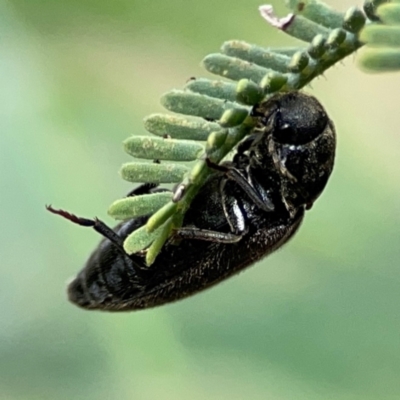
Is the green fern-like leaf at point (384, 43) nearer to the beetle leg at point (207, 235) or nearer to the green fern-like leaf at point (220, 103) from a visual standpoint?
the green fern-like leaf at point (220, 103)

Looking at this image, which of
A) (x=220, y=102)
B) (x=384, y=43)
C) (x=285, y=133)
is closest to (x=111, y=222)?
(x=285, y=133)

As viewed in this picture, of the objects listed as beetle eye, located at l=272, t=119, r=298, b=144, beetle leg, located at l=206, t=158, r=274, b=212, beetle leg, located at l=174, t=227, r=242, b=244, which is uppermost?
beetle eye, located at l=272, t=119, r=298, b=144

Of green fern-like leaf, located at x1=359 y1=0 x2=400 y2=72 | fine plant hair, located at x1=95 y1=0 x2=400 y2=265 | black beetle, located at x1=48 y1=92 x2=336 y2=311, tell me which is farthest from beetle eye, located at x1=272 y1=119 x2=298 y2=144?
green fern-like leaf, located at x1=359 y1=0 x2=400 y2=72

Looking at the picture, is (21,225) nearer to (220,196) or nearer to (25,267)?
(25,267)

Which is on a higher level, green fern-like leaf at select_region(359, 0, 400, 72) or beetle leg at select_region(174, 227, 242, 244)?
green fern-like leaf at select_region(359, 0, 400, 72)

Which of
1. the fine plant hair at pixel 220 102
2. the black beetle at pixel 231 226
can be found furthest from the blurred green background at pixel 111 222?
the fine plant hair at pixel 220 102

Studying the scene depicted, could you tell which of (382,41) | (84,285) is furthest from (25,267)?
(382,41)

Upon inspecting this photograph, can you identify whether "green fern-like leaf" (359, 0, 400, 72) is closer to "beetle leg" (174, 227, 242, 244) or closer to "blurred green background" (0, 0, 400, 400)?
"beetle leg" (174, 227, 242, 244)
